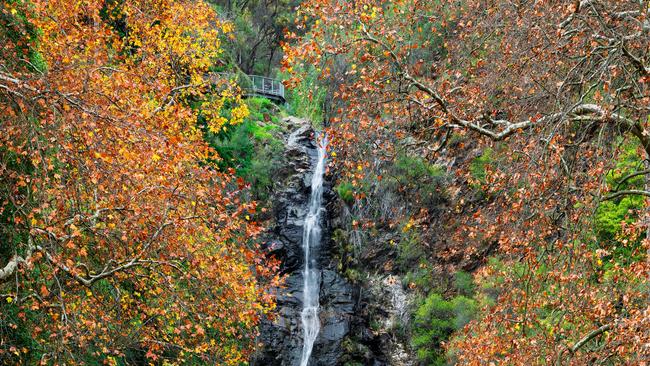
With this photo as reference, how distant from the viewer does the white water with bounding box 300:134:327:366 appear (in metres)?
21.2

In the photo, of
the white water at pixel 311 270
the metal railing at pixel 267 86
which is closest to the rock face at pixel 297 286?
the white water at pixel 311 270

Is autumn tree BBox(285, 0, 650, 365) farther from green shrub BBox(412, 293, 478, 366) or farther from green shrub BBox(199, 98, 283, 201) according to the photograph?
green shrub BBox(199, 98, 283, 201)

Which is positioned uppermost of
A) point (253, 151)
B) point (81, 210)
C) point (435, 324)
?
point (81, 210)

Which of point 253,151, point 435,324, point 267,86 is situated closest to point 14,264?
point 435,324

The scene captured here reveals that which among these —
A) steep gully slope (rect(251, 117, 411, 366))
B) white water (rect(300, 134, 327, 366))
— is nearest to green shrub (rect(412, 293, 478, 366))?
steep gully slope (rect(251, 117, 411, 366))

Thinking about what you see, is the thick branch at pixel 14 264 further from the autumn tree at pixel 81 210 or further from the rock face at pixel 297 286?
the rock face at pixel 297 286

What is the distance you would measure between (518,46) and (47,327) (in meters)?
8.88

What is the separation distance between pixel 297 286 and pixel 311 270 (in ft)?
2.80

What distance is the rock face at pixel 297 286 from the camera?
20844 mm

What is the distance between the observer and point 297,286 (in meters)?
22.6

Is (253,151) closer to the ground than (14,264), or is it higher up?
closer to the ground

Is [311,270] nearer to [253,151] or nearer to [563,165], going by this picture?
[253,151]

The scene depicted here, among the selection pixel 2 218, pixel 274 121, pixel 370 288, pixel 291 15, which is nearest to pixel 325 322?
pixel 370 288

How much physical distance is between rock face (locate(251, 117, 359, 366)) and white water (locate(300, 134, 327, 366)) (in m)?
0.17
